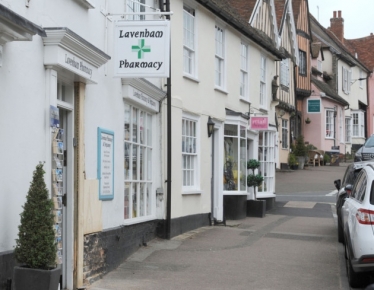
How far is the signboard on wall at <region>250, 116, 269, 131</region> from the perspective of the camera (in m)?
19.9

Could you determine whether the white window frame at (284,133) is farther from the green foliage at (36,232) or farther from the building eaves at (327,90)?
the green foliage at (36,232)

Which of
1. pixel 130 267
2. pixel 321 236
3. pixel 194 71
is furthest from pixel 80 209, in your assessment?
pixel 321 236

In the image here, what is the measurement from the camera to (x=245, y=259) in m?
12.3

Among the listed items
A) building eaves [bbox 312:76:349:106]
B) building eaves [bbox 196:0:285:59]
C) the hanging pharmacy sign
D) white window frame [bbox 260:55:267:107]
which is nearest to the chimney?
building eaves [bbox 312:76:349:106]

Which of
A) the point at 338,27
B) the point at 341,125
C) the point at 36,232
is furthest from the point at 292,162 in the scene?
the point at 36,232

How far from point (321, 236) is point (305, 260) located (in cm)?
345

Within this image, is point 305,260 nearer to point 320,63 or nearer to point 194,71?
point 194,71

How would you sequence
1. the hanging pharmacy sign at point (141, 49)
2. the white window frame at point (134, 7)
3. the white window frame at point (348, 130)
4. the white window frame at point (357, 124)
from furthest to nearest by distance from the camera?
the white window frame at point (357, 124) → the white window frame at point (348, 130) → the white window frame at point (134, 7) → the hanging pharmacy sign at point (141, 49)

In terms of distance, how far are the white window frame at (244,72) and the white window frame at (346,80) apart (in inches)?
1160

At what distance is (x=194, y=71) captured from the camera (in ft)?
51.2

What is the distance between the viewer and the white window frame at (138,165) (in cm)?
1162

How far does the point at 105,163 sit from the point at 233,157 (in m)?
8.80

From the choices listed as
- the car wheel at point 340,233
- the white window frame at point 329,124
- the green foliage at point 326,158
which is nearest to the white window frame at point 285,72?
the green foliage at point 326,158

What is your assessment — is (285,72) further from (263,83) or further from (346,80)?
(346,80)
